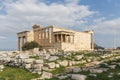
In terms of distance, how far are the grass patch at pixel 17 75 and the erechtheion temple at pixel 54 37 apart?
43.0 metres

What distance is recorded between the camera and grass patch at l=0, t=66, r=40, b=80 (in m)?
18.6

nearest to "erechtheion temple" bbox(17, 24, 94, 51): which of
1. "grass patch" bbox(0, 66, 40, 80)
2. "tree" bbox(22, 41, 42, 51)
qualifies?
"tree" bbox(22, 41, 42, 51)

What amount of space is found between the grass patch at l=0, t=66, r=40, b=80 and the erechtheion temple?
4300 cm

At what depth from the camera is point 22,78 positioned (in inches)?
740

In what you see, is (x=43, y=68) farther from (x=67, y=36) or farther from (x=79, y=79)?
(x=67, y=36)

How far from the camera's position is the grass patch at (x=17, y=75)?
1862 centimetres

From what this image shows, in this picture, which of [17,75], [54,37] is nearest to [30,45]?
[54,37]

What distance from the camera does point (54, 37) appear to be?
6881 cm

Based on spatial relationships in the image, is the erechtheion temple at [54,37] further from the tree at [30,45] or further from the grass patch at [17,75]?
the grass patch at [17,75]

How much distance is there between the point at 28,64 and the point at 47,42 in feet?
154

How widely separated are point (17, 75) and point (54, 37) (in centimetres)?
4927

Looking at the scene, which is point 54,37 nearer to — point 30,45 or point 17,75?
point 30,45

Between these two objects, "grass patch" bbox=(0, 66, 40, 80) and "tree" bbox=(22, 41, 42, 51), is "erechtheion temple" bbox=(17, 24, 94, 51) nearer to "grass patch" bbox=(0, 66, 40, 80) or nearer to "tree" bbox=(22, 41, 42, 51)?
"tree" bbox=(22, 41, 42, 51)

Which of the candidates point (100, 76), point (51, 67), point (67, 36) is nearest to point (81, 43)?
point (67, 36)
